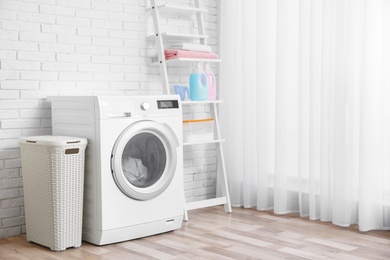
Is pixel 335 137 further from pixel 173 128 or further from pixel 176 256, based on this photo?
pixel 176 256

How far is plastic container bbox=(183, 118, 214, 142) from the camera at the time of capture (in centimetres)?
414

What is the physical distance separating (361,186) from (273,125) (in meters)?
0.92

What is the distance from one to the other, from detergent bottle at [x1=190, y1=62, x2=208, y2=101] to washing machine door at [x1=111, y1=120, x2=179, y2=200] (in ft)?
1.96

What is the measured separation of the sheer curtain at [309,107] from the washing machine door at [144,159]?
897mm

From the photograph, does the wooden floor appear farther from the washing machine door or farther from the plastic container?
the plastic container

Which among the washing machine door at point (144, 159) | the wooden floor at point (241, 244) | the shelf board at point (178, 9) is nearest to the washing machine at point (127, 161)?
the washing machine door at point (144, 159)

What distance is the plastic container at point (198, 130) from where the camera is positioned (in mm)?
4141

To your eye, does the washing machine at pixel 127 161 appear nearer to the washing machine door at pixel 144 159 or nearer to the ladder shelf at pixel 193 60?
the washing machine door at pixel 144 159

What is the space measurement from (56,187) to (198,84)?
1361 millimetres

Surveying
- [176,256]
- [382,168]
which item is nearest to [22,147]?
[176,256]

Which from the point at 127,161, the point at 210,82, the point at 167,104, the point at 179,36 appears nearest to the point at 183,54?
the point at 179,36

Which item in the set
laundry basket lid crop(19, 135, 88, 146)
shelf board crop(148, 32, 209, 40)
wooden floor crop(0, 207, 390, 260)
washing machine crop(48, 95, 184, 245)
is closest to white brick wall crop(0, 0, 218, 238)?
shelf board crop(148, 32, 209, 40)

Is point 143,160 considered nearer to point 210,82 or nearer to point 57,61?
point 57,61

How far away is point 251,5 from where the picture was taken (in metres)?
4.35
